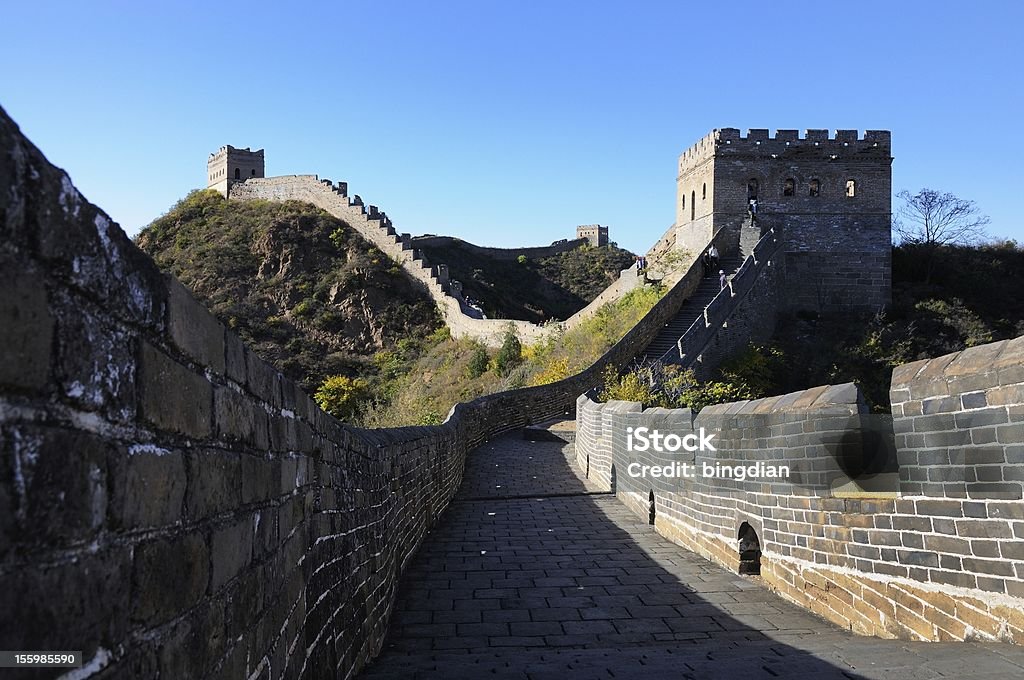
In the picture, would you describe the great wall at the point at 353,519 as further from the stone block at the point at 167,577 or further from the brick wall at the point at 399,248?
the brick wall at the point at 399,248

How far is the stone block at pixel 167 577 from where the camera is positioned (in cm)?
162

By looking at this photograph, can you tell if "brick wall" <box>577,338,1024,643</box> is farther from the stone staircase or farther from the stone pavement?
the stone staircase

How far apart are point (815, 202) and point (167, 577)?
36.7m

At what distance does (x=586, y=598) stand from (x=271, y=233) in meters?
44.8

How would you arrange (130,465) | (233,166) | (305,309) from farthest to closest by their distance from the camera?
(233,166)
(305,309)
(130,465)

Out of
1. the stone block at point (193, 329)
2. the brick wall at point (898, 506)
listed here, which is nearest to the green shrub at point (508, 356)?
the brick wall at point (898, 506)

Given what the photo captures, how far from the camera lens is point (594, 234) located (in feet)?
238

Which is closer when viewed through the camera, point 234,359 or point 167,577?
point 167,577

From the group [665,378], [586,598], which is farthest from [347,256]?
[586,598]

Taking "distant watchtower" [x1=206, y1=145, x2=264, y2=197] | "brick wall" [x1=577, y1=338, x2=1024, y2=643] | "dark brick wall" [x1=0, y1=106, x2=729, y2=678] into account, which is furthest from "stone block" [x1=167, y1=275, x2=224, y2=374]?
"distant watchtower" [x1=206, y1=145, x2=264, y2=197]

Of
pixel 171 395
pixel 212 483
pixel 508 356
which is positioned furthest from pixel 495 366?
pixel 171 395

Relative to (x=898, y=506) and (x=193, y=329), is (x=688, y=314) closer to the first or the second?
(x=898, y=506)

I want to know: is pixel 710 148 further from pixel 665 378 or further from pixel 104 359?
pixel 104 359

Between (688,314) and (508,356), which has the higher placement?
(688,314)
